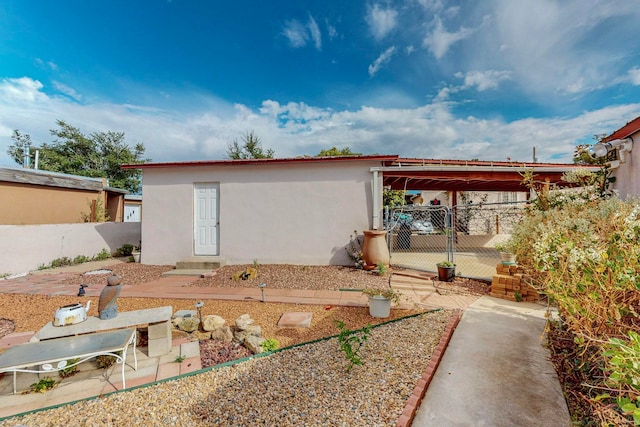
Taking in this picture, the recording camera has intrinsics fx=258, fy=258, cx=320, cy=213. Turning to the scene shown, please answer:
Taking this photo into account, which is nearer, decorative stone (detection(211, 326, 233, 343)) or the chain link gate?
decorative stone (detection(211, 326, 233, 343))

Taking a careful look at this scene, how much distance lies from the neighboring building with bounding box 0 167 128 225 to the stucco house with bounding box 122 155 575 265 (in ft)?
15.3

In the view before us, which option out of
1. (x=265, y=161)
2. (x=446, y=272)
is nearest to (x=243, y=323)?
(x=446, y=272)

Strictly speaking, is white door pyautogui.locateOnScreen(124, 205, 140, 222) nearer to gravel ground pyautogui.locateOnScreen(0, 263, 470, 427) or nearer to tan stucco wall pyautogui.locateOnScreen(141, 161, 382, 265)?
tan stucco wall pyautogui.locateOnScreen(141, 161, 382, 265)

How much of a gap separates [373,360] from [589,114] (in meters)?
14.0

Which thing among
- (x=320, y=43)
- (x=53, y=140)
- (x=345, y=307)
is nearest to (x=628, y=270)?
(x=345, y=307)

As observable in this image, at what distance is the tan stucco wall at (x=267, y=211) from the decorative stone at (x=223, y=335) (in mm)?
4540

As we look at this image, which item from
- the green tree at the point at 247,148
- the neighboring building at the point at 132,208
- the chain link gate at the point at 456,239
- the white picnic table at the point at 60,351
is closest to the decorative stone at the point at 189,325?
the white picnic table at the point at 60,351

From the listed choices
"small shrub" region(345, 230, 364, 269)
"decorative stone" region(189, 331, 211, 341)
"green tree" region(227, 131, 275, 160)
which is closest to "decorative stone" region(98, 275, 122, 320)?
"decorative stone" region(189, 331, 211, 341)

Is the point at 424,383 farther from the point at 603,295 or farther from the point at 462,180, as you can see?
the point at 462,180

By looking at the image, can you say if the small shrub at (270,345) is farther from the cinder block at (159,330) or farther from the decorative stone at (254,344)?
the cinder block at (159,330)

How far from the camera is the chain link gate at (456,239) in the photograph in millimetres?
8523

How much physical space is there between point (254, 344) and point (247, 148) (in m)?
20.2

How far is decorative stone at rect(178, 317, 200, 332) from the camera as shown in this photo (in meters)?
3.57

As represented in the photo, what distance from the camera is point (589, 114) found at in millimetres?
10430
